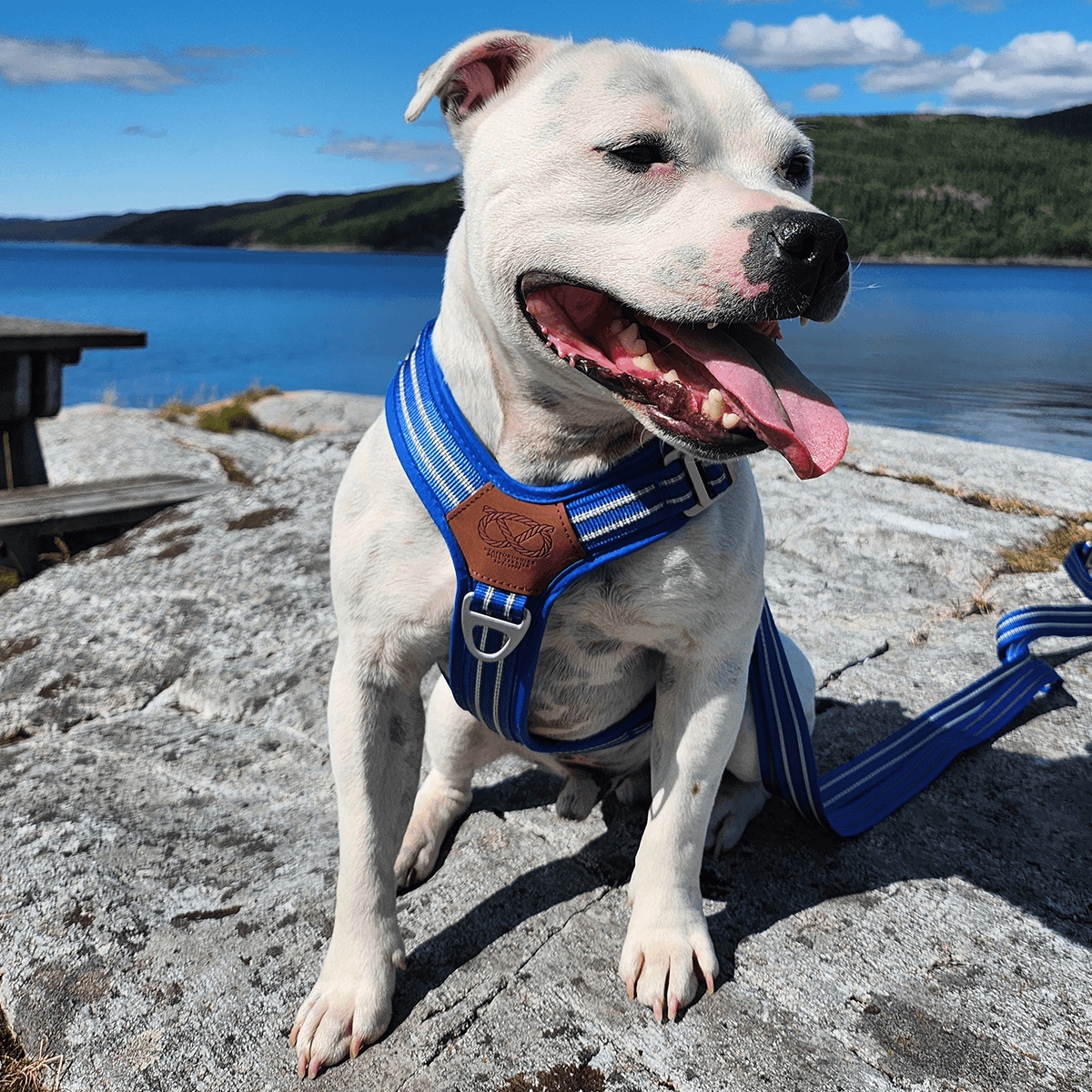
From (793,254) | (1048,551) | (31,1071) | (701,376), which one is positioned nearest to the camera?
(793,254)

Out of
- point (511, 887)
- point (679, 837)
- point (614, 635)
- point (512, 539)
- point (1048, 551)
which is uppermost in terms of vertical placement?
point (512, 539)

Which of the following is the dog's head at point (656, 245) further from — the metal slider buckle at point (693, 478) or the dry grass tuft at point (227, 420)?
the dry grass tuft at point (227, 420)

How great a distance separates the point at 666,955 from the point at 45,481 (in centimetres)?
718

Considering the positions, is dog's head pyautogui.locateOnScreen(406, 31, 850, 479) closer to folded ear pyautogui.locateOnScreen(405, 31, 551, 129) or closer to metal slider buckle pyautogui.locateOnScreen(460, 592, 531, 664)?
folded ear pyautogui.locateOnScreen(405, 31, 551, 129)

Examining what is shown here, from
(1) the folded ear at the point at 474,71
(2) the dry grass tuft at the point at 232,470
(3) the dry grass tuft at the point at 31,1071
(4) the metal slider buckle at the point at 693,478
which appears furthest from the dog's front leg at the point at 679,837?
(2) the dry grass tuft at the point at 232,470

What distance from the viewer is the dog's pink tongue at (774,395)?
1632 millimetres

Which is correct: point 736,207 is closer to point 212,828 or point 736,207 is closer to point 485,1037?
point 485,1037

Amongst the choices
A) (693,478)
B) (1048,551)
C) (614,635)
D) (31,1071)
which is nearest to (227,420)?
(1048,551)

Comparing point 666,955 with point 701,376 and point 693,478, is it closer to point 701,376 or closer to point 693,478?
point 693,478

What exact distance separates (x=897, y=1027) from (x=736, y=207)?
70.7 inches

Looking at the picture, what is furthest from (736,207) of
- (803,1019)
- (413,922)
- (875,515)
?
(875,515)

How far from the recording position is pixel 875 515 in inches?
190

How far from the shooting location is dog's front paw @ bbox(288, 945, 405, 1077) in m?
1.94

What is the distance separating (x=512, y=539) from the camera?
6.41 ft
